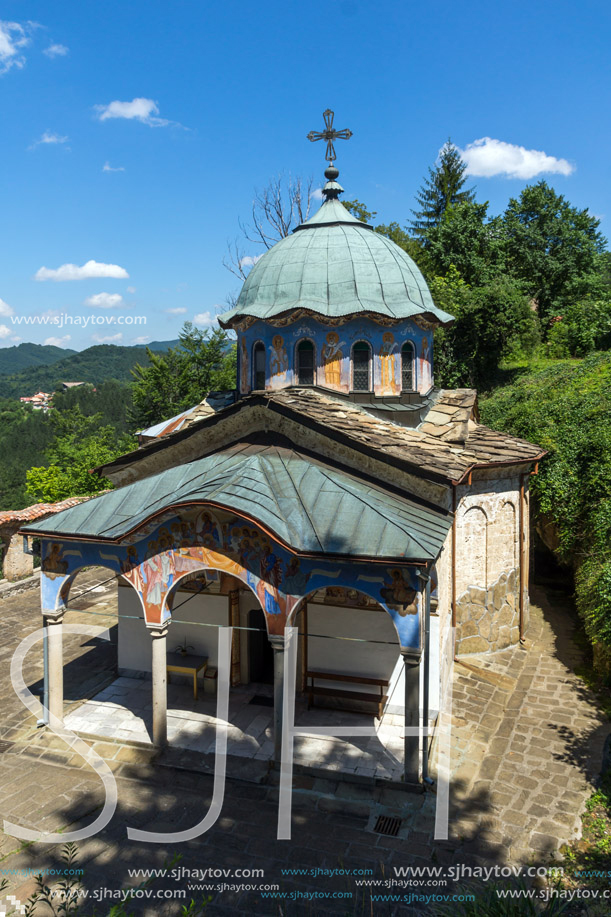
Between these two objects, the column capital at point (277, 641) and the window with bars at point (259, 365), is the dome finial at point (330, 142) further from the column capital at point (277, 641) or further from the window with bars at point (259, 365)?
the column capital at point (277, 641)

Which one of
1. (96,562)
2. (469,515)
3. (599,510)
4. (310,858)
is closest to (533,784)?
(310,858)

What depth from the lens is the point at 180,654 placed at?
11281 mm

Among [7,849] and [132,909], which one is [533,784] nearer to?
[132,909]

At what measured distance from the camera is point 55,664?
9.55 metres

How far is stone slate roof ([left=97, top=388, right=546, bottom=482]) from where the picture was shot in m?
9.72

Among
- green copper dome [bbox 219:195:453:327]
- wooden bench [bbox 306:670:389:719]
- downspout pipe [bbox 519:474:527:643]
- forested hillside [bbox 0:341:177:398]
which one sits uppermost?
forested hillside [bbox 0:341:177:398]

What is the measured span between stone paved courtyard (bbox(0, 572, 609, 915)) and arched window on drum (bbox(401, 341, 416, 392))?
645 centimetres

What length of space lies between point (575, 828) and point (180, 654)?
23.3ft

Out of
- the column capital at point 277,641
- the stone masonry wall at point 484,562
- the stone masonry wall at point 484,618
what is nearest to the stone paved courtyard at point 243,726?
the column capital at point 277,641

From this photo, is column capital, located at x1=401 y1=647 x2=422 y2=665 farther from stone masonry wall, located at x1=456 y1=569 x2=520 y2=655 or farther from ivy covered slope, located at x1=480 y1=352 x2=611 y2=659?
stone masonry wall, located at x1=456 y1=569 x2=520 y2=655

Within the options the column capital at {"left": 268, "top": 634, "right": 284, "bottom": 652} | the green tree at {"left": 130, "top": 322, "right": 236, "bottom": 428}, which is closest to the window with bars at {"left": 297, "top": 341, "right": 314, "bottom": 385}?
the column capital at {"left": 268, "top": 634, "right": 284, "bottom": 652}

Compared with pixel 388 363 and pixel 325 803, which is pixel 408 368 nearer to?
pixel 388 363

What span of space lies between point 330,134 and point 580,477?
1062 cm

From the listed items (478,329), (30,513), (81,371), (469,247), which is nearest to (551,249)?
(469,247)
